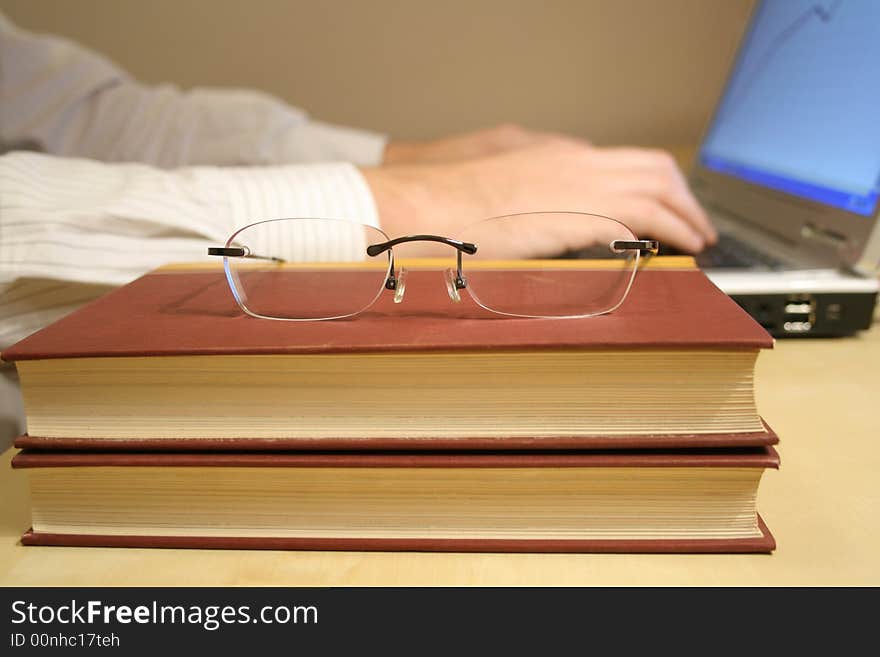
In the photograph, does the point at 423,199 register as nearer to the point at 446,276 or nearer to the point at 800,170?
the point at 446,276

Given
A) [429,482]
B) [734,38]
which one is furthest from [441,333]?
[734,38]

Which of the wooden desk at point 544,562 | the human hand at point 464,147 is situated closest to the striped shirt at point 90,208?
the wooden desk at point 544,562

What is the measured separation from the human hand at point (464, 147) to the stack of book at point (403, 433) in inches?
32.0

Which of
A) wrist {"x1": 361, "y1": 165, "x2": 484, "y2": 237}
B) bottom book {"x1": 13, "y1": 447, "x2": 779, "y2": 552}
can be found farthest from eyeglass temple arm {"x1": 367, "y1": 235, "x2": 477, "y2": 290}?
wrist {"x1": 361, "y1": 165, "x2": 484, "y2": 237}

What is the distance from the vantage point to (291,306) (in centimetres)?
41

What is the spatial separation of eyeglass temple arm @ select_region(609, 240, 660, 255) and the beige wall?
→ 1183mm

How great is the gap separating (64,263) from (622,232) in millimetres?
391

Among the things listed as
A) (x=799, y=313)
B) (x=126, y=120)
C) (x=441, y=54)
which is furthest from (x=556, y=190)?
(x=441, y=54)

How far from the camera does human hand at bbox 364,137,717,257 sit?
27.2 inches

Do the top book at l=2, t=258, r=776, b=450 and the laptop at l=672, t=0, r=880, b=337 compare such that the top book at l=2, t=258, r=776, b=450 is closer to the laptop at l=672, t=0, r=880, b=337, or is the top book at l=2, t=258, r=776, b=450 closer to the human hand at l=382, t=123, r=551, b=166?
the laptop at l=672, t=0, r=880, b=337

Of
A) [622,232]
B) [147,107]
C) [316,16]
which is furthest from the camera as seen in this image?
[316,16]
